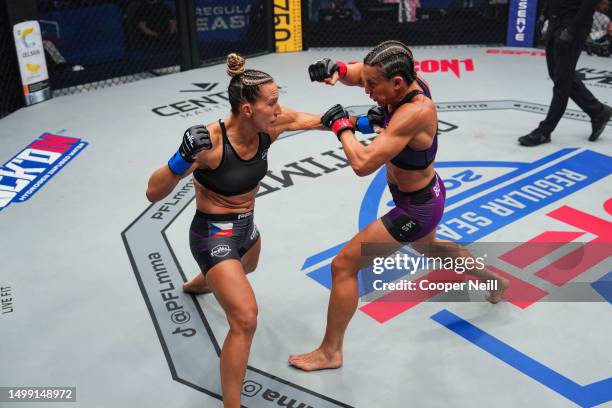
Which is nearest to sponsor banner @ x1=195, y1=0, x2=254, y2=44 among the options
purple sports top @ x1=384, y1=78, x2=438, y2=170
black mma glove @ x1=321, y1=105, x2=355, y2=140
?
black mma glove @ x1=321, y1=105, x2=355, y2=140

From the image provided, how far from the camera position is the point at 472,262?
3064 millimetres

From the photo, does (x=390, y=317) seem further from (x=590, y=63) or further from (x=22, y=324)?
(x=590, y=63)

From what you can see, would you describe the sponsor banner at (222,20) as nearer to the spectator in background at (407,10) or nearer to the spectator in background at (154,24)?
the spectator in background at (154,24)

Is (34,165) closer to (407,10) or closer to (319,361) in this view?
(319,361)

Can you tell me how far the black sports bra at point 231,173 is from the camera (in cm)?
253

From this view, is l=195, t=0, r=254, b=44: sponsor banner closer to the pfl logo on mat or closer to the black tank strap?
the pfl logo on mat

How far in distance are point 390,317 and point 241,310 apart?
105 cm

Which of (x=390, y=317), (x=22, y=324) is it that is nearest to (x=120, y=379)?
(x=22, y=324)

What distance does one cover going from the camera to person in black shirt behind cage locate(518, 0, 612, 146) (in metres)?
4.72

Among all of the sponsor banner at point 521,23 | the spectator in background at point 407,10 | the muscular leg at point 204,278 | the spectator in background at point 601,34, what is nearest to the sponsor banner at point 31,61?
the muscular leg at point 204,278

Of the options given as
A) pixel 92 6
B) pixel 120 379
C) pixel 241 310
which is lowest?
pixel 120 379

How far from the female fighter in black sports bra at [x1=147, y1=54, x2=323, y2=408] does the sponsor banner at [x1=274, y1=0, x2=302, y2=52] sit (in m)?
6.00

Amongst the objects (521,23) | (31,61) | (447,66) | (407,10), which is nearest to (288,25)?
(407,10)
